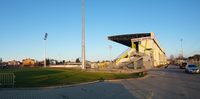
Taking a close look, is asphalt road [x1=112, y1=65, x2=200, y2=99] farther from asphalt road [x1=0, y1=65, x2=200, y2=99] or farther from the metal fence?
the metal fence

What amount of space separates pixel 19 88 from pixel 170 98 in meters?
9.21

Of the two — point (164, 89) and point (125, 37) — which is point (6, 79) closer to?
point (164, 89)

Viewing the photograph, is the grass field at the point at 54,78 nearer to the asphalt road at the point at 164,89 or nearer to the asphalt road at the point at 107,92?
the asphalt road at the point at 107,92

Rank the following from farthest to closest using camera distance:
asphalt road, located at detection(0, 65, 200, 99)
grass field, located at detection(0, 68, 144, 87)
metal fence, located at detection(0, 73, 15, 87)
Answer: grass field, located at detection(0, 68, 144, 87) < metal fence, located at detection(0, 73, 15, 87) < asphalt road, located at detection(0, 65, 200, 99)

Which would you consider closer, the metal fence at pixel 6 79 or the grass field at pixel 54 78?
the metal fence at pixel 6 79

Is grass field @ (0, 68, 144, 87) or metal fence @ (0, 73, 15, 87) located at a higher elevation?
metal fence @ (0, 73, 15, 87)

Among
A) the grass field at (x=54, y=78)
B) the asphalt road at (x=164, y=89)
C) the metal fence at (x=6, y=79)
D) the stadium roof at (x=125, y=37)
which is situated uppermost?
the stadium roof at (x=125, y=37)

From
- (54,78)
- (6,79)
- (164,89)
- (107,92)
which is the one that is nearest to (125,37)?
(54,78)

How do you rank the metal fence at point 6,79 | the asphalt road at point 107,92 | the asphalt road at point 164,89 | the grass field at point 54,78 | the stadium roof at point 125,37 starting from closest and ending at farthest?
the asphalt road at point 107,92
the asphalt road at point 164,89
the metal fence at point 6,79
the grass field at point 54,78
the stadium roof at point 125,37

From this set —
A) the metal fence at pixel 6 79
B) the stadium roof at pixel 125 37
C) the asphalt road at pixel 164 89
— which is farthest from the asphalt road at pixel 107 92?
the stadium roof at pixel 125 37

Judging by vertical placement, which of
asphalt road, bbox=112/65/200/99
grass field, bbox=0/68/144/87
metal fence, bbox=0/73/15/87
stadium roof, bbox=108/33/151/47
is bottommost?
asphalt road, bbox=112/65/200/99

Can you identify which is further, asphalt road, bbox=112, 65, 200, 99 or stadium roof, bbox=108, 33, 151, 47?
stadium roof, bbox=108, 33, 151, 47

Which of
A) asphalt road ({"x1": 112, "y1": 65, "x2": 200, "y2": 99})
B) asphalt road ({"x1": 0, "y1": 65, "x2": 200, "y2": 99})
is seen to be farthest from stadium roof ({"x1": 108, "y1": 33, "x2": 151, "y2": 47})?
asphalt road ({"x1": 0, "y1": 65, "x2": 200, "y2": 99})

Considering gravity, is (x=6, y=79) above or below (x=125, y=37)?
below
